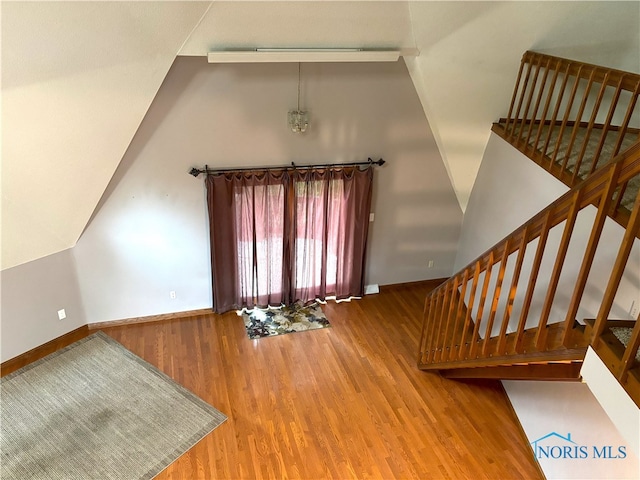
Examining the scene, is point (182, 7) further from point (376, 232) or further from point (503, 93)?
point (376, 232)

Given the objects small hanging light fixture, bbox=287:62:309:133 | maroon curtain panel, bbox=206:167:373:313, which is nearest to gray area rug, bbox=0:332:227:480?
maroon curtain panel, bbox=206:167:373:313

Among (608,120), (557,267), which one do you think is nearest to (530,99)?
(608,120)

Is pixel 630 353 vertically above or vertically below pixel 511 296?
above

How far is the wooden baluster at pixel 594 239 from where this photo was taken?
7.00 feet

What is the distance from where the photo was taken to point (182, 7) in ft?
10.8

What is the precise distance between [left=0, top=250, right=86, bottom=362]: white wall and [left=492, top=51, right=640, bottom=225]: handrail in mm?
5002

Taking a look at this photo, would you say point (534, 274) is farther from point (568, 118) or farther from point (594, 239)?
point (568, 118)

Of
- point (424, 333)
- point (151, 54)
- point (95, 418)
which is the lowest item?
point (95, 418)

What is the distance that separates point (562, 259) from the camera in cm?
253

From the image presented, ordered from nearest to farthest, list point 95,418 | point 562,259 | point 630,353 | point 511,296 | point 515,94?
point 630,353
point 562,259
point 511,296
point 95,418
point 515,94

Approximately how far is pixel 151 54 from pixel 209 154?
1.70 metres

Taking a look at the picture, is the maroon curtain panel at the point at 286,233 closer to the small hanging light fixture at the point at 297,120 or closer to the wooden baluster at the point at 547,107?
the small hanging light fixture at the point at 297,120

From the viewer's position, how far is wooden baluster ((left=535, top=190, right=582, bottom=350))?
2.39m

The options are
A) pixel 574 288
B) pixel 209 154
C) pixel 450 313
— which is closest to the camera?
pixel 574 288
